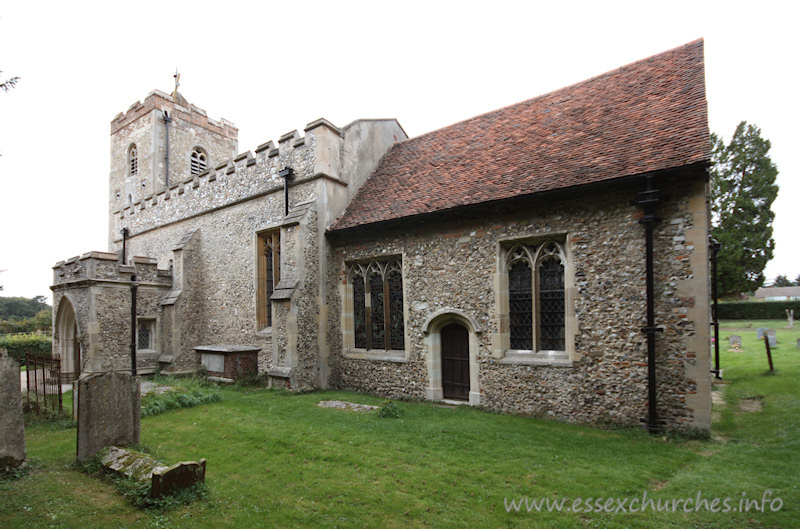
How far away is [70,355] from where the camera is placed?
15.0m

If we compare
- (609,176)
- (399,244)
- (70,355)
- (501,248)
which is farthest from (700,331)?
(70,355)

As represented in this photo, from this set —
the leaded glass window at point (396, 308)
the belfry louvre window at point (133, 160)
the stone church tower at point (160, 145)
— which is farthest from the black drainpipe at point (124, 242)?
the leaded glass window at point (396, 308)

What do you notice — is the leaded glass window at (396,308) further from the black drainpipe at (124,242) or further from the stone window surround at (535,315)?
the black drainpipe at (124,242)

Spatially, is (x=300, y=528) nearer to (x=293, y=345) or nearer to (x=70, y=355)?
(x=293, y=345)

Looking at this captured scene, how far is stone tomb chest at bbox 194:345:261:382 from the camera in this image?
11.9m

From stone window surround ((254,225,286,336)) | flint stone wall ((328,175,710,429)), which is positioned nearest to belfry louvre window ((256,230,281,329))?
stone window surround ((254,225,286,336))

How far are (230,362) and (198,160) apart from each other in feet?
51.6

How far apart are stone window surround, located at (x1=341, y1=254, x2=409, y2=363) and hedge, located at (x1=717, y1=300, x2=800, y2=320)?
34.3 metres

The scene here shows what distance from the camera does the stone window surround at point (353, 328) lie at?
1043 cm

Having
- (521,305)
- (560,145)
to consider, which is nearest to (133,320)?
(521,305)

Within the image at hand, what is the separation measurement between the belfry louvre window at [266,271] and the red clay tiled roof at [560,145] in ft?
8.84

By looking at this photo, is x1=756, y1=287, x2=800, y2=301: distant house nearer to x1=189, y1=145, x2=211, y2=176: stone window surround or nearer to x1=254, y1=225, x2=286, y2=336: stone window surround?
x1=254, y1=225, x2=286, y2=336: stone window surround

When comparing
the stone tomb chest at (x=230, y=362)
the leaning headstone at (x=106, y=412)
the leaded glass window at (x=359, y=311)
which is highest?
the leaded glass window at (x=359, y=311)

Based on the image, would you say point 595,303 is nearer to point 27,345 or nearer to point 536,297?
point 536,297
